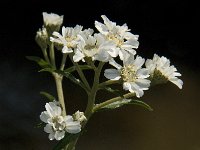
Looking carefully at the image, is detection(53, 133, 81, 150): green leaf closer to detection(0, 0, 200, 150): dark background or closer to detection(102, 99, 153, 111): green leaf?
detection(102, 99, 153, 111): green leaf

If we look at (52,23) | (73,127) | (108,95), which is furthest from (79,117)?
(108,95)

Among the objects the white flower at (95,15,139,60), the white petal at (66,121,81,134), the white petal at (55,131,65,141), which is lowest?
the white petal at (55,131,65,141)

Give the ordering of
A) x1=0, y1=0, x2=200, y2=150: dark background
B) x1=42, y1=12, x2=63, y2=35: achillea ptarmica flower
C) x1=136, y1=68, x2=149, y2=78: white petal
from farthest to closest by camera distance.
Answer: x1=0, y1=0, x2=200, y2=150: dark background < x1=42, y1=12, x2=63, y2=35: achillea ptarmica flower < x1=136, y1=68, x2=149, y2=78: white petal

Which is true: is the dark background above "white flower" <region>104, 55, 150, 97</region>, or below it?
above

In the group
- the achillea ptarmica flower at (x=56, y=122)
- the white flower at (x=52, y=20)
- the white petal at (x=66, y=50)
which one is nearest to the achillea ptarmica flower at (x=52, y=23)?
the white flower at (x=52, y=20)

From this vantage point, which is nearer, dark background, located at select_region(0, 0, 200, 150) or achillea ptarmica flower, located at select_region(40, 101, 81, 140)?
achillea ptarmica flower, located at select_region(40, 101, 81, 140)

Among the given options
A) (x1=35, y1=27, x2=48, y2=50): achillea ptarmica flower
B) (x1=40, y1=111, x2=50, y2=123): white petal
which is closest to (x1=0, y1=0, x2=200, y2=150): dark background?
(x1=35, y1=27, x2=48, y2=50): achillea ptarmica flower

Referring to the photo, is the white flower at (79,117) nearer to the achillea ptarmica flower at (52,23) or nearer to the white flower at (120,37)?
the white flower at (120,37)
